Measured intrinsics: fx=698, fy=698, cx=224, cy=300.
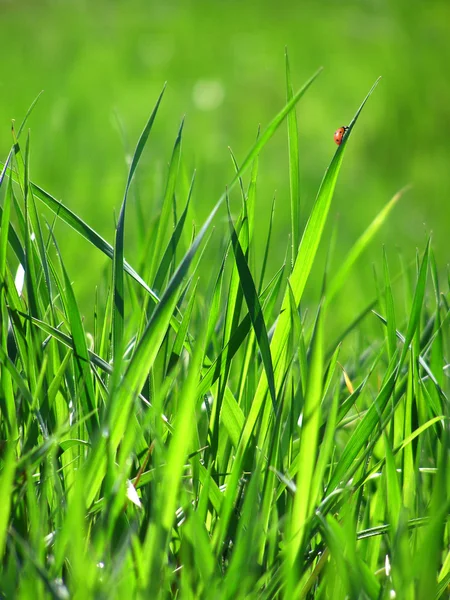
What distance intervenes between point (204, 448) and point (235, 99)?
300 cm

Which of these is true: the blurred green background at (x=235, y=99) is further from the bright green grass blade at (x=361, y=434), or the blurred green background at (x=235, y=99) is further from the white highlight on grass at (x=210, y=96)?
the bright green grass blade at (x=361, y=434)

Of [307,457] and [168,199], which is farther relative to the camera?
[168,199]

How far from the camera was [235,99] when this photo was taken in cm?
330

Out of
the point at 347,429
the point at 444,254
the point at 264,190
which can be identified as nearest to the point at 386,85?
the point at 264,190

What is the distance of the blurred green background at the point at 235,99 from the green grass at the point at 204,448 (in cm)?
89

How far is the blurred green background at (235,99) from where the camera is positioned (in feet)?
7.34

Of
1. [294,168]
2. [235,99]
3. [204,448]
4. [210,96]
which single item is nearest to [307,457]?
[204,448]

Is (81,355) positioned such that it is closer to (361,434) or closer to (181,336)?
(181,336)

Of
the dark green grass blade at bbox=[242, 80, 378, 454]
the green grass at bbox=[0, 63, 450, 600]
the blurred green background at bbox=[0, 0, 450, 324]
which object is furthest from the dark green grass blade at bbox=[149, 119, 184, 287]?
the blurred green background at bbox=[0, 0, 450, 324]

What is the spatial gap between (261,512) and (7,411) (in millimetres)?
195

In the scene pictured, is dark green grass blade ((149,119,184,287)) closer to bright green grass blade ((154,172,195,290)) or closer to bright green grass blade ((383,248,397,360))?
bright green grass blade ((154,172,195,290))

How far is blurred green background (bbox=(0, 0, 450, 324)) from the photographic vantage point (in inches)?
88.1

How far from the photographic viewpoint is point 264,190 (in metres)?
2.55

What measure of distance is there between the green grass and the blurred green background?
888 millimetres
